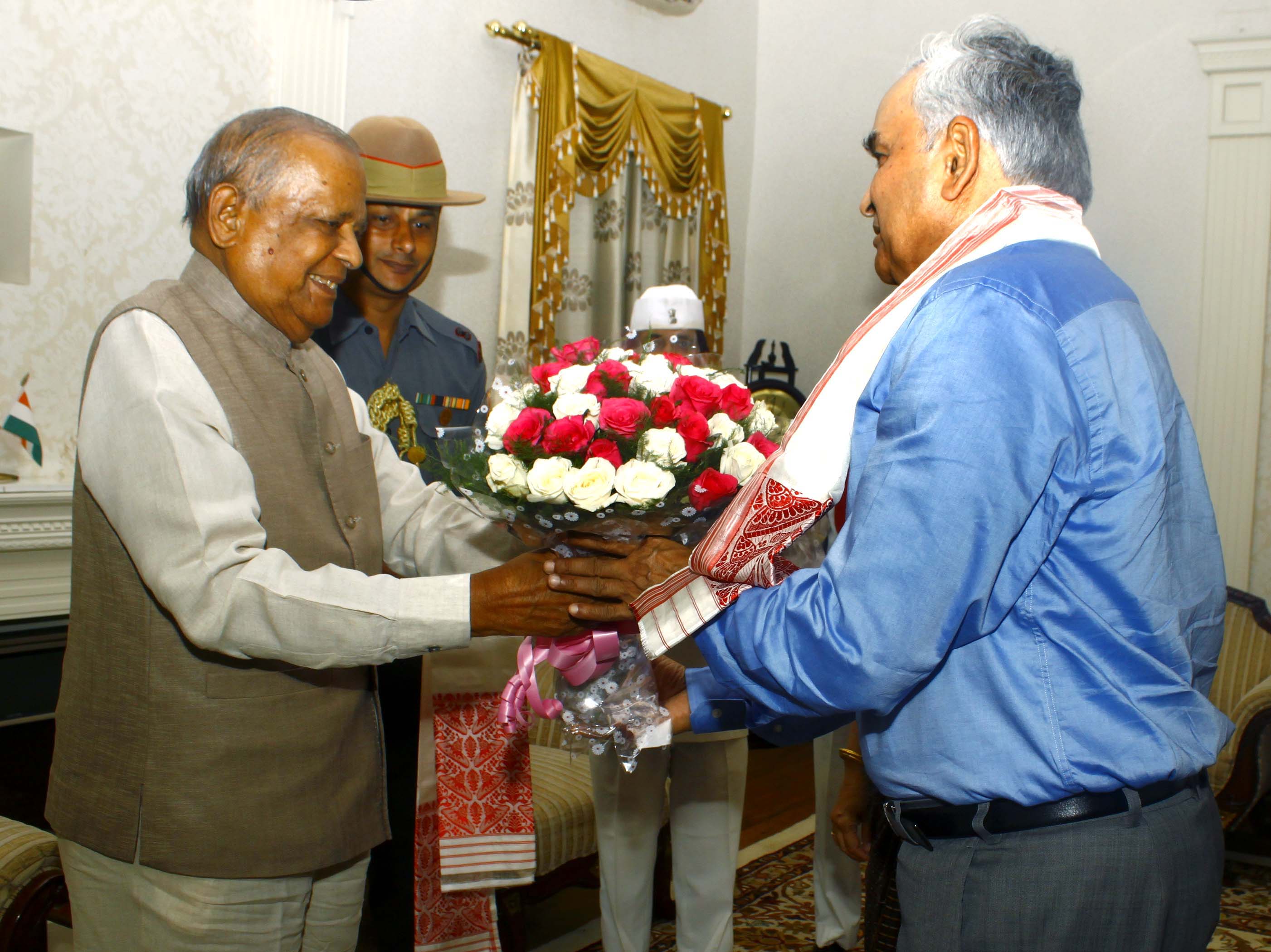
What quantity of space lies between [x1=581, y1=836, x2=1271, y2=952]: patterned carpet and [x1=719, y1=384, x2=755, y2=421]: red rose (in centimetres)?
193

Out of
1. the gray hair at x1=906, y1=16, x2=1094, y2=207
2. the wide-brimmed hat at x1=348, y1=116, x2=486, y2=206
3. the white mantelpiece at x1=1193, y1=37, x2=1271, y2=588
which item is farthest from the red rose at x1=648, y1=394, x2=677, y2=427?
the white mantelpiece at x1=1193, y1=37, x2=1271, y2=588

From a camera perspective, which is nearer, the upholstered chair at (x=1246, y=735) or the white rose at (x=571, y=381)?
the white rose at (x=571, y=381)

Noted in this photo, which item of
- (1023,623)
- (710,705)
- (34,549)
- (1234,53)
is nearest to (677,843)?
(710,705)

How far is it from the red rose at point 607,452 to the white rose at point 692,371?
0.24 meters

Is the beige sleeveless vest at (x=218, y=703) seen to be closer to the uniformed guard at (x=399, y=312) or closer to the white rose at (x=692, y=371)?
the white rose at (x=692, y=371)

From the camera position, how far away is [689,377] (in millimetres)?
1650

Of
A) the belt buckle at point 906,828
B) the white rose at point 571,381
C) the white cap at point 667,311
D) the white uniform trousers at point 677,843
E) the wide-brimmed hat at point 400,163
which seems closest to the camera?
the belt buckle at point 906,828

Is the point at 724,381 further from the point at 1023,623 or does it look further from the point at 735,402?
the point at 1023,623

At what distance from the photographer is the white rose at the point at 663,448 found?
5.06 feet

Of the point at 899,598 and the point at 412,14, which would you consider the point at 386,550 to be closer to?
the point at 899,598

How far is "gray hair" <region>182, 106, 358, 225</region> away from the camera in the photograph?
5.31 feet

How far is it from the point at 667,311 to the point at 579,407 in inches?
99.7

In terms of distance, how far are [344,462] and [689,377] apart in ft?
1.90

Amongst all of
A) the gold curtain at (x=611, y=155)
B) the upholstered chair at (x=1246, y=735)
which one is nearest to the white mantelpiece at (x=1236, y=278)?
the upholstered chair at (x=1246, y=735)
